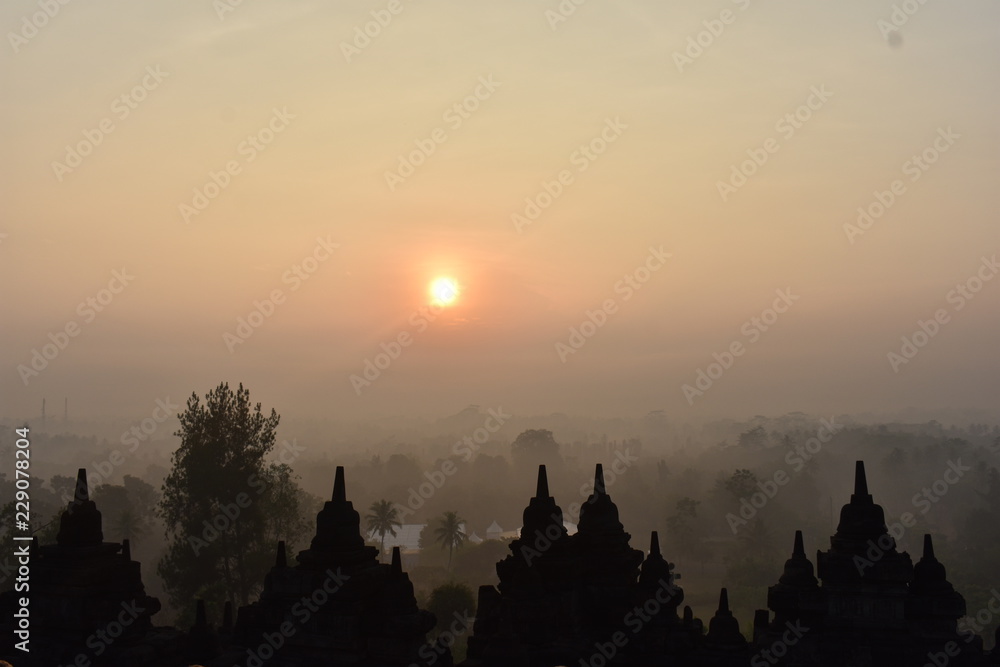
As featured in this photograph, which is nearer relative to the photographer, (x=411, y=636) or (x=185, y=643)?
(x=411, y=636)

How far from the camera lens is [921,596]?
1299 centimetres

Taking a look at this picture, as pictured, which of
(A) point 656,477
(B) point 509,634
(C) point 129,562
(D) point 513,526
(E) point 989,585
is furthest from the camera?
(A) point 656,477

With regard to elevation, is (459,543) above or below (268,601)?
above

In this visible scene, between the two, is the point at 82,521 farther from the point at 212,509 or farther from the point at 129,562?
the point at 212,509

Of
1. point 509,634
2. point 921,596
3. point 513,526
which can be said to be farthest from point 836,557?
point 513,526

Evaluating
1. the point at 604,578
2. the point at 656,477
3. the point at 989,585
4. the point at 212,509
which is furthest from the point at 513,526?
Result: the point at 604,578

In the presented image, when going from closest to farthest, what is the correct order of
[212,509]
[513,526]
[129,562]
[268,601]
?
1. [268,601]
2. [129,562]
3. [212,509]
4. [513,526]

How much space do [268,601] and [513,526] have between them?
152000 millimetres

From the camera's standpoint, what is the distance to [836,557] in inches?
518

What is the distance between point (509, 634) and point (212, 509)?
37.0 meters

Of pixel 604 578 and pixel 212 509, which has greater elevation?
pixel 212 509

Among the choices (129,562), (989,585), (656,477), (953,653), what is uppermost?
(656,477)

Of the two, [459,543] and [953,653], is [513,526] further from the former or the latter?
[953,653]

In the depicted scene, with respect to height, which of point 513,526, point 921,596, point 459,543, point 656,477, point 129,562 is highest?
point 656,477
